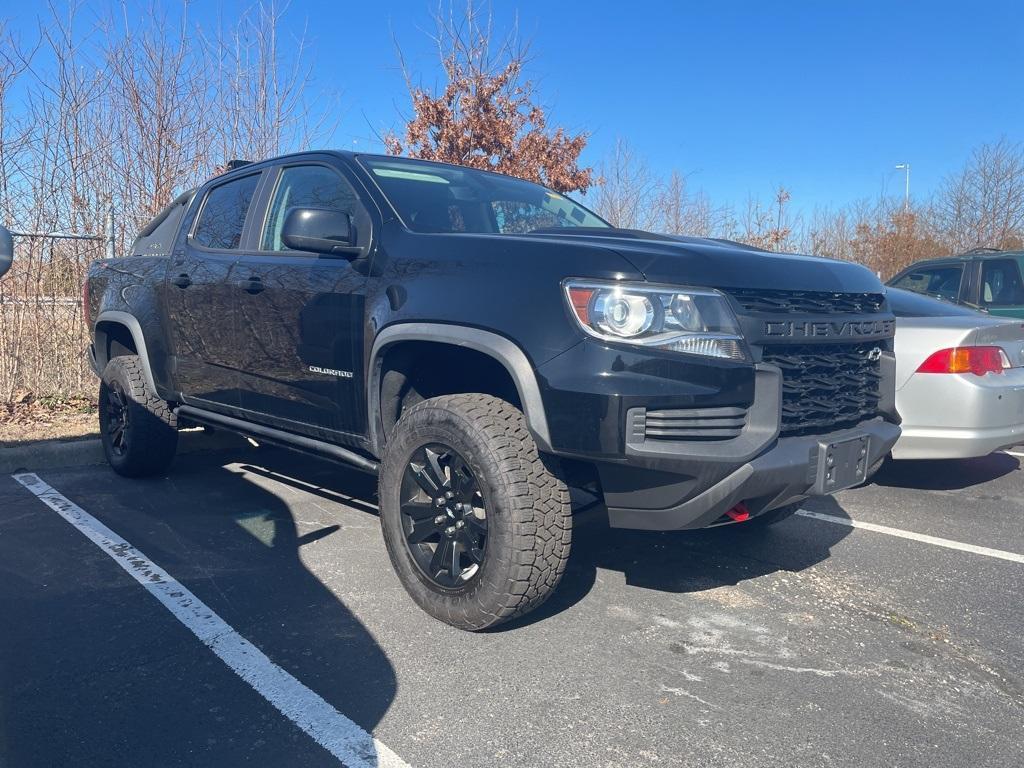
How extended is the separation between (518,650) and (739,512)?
0.94 meters

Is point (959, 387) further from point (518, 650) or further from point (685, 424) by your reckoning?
point (518, 650)

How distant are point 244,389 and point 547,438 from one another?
212 cm

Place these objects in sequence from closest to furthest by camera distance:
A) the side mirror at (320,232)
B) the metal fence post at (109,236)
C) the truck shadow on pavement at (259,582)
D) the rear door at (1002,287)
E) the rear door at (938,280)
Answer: the truck shadow on pavement at (259,582)
the side mirror at (320,232)
the metal fence post at (109,236)
the rear door at (1002,287)
the rear door at (938,280)

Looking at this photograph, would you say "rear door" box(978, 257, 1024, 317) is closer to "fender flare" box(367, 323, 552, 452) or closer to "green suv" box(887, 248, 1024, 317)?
"green suv" box(887, 248, 1024, 317)

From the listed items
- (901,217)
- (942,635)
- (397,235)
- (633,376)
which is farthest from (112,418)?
(901,217)

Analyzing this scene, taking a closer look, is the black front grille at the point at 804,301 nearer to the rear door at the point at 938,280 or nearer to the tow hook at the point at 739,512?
the tow hook at the point at 739,512

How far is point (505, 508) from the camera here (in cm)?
278

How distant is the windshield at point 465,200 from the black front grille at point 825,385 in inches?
57.3

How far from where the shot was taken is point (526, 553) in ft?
9.11

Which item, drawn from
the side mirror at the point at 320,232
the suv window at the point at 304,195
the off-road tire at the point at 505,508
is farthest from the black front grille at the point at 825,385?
the suv window at the point at 304,195

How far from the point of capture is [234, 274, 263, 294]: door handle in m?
3.94

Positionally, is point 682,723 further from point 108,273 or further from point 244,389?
point 108,273

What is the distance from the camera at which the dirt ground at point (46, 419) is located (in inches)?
233

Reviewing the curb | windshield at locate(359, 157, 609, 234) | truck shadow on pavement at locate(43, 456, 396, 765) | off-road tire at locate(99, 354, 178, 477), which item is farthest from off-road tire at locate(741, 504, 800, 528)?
the curb
